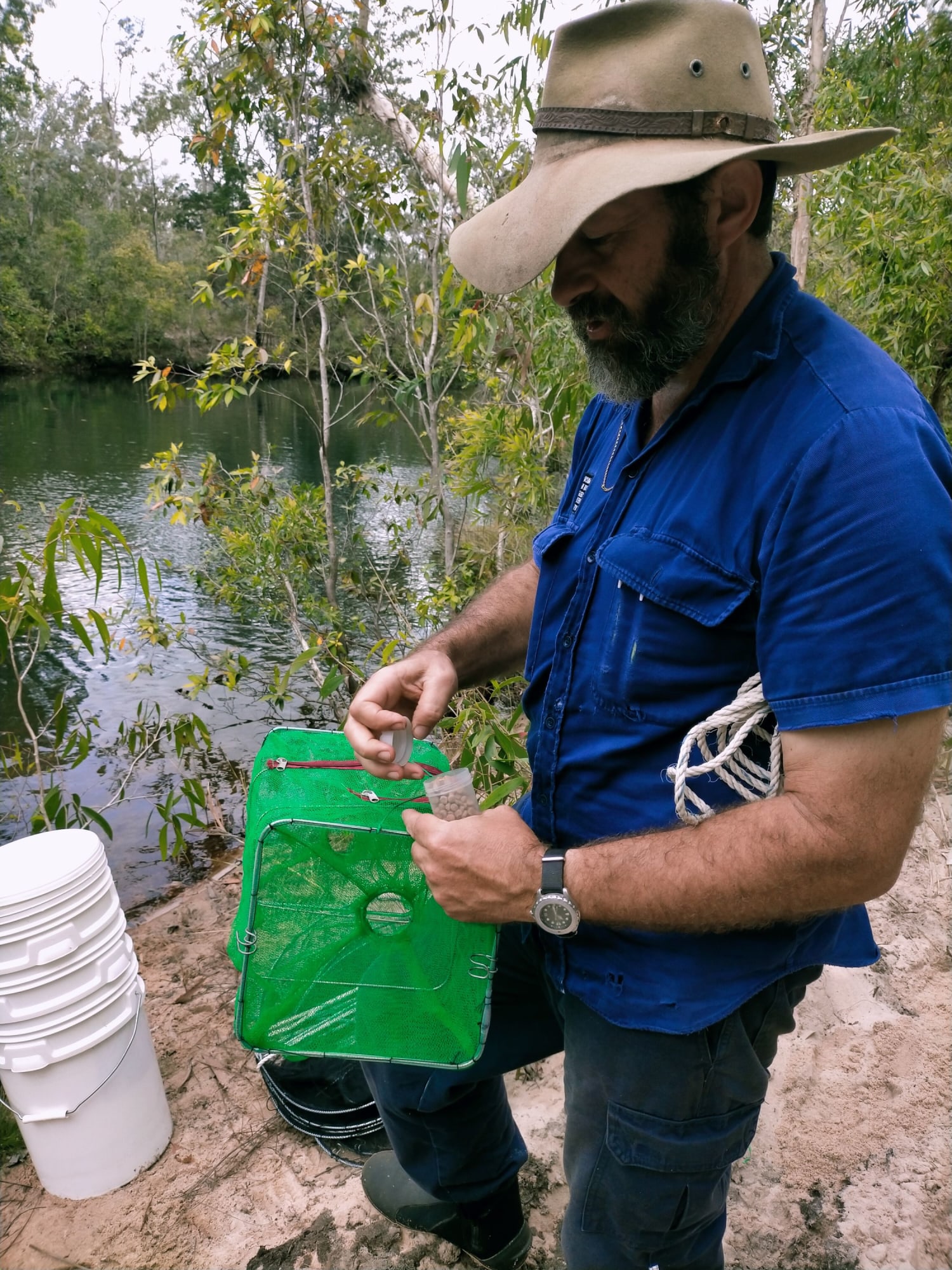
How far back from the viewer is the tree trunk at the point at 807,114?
834 cm

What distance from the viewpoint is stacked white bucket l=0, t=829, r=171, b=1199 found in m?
2.12

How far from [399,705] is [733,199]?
104cm

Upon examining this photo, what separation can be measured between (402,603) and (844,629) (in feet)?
19.5

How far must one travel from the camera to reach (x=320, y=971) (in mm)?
1563

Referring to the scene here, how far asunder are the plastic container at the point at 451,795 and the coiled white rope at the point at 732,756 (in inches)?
14.3

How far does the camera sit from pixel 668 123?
1211 mm

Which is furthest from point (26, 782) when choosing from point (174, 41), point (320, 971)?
point (320, 971)

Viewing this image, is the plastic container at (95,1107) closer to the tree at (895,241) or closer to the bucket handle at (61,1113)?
the bucket handle at (61,1113)

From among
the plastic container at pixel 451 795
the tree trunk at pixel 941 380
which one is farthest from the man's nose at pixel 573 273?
the tree trunk at pixel 941 380

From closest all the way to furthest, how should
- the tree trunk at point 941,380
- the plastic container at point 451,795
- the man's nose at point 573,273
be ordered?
the man's nose at point 573,273 → the plastic container at point 451,795 → the tree trunk at point 941,380

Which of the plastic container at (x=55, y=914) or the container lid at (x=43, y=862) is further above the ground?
the container lid at (x=43, y=862)

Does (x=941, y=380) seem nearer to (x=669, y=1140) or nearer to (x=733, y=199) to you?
(x=733, y=199)

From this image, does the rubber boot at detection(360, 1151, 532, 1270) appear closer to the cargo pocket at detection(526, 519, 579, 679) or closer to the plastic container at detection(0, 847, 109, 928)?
the plastic container at detection(0, 847, 109, 928)

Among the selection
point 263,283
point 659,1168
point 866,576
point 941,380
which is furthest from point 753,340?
point 941,380
